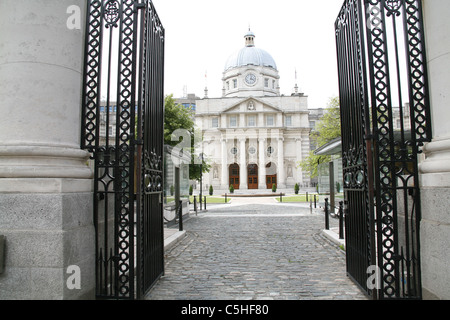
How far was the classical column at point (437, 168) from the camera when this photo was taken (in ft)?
13.0

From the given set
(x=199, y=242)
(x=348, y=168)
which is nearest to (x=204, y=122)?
(x=199, y=242)

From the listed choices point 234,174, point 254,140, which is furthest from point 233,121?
point 234,174

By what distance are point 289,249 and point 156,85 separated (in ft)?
16.6

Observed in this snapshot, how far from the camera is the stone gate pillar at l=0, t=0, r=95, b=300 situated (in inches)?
153

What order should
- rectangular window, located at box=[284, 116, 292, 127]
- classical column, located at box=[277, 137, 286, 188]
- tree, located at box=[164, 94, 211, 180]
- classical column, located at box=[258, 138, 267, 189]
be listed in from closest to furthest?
1. tree, located at box=[164, 94, 211, 180]
2. classical column, located at box=[277, 137, 286, 188]
3. classical column, located at box=[258, 138, 267, 189]
4. rectangular window, located at box=[284, 116, 292, 127]

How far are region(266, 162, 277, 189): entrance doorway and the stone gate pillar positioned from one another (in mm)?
58541

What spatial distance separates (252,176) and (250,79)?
21.6 meters

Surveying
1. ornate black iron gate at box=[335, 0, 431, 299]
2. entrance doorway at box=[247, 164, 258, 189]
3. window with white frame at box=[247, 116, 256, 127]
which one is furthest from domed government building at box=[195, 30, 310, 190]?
ornate black iron gate at box=[335, 0, 431, 299]

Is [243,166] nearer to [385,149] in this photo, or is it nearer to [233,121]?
[233,121]

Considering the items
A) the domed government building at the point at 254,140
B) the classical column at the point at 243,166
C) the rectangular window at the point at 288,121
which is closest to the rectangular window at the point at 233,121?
the domed government building at the point at 254,140

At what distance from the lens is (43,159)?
13.5 ft

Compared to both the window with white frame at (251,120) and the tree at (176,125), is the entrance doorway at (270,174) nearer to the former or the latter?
the window with white frame at (251,120)

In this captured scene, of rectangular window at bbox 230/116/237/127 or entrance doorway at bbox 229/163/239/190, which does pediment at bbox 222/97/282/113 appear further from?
entrance doorway at bbox 229/163/239/190

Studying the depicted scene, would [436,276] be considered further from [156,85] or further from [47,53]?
[47,53]
